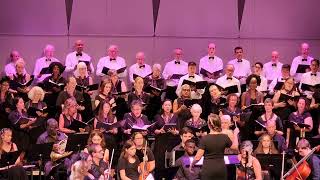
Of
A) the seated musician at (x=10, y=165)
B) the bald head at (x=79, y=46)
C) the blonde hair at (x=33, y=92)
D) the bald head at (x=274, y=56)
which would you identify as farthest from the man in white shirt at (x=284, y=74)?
the seated musician at (x=10, y=165)

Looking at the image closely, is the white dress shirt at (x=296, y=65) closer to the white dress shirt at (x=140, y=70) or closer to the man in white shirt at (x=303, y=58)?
Answer: the man in white shirt at (x=303, y=58)

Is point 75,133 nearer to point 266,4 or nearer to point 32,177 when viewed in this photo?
point 32,177

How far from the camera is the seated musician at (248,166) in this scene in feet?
31.1

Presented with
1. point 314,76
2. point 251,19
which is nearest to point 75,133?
point 314,76

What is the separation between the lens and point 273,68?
556 inches

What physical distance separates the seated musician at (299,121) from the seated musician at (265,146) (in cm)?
127

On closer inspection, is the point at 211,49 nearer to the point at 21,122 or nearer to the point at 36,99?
the point at 36,99

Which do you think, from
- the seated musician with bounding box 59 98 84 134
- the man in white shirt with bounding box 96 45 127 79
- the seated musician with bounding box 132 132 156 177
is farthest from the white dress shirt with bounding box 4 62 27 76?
the seated musician with bounding box 132 132 156 177

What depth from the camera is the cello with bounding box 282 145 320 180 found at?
31.1 feet

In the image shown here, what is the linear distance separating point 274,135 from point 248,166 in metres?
1.78

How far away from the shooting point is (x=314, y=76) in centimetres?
1327

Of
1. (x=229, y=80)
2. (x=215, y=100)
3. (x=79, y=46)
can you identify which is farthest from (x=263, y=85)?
(x=79, y=46)

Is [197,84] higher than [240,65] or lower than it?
lower

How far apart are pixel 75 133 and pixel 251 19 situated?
5.76m
